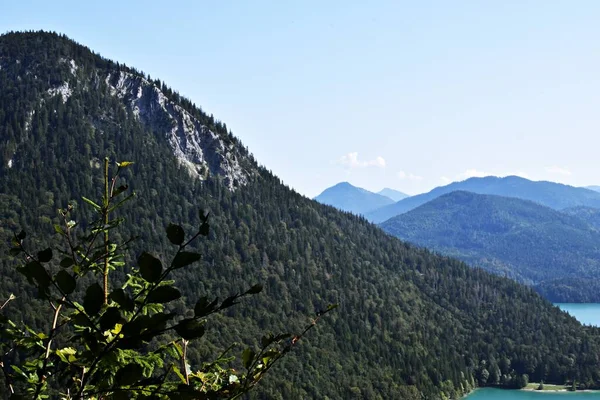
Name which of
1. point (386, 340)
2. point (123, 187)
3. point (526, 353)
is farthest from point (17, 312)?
point (526, 353)

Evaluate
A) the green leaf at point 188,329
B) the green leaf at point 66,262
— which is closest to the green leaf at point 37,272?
the green leaf at point 188,329

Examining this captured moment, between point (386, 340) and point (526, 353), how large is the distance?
45540 millimetres

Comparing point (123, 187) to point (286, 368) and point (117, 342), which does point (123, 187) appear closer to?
point (117, 342)

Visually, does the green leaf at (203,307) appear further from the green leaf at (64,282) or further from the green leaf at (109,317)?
the green leaf at (64,282)

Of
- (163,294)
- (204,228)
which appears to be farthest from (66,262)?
(163,294)

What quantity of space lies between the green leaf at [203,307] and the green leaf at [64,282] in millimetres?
510

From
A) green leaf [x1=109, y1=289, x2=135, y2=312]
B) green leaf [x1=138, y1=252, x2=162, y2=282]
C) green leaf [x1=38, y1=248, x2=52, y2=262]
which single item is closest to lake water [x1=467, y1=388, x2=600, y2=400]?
green leaf [x1=109, y1=289, x2=135, y2=312]

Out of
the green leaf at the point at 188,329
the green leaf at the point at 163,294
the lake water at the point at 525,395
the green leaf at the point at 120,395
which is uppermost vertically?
the green leaf at the point at 163,294

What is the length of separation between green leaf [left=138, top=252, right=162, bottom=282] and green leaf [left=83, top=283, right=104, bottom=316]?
227 mm

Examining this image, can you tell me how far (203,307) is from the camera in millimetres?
2680

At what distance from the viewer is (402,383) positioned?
525 feet

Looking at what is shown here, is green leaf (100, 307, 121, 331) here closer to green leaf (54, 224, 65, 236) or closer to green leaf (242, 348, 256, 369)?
green leaf (242, 348, 256, 369)

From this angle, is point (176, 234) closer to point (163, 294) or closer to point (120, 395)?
point (163, 294)

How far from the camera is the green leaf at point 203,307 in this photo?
8.48 ft
